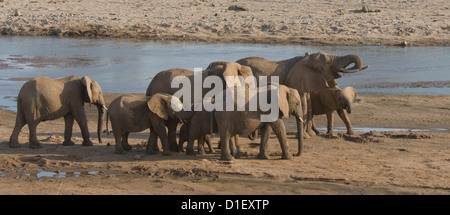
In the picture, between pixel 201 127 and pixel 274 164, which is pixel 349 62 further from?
pixel 201 127

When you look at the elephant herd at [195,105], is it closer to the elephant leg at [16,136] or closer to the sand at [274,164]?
the elephant leg at [16,136]

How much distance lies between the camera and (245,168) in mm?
9984

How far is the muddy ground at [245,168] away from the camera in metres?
9.15

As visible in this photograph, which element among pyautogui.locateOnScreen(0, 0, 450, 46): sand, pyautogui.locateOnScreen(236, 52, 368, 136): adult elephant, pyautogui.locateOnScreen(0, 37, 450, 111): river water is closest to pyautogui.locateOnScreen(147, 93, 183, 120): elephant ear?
pyautogui.locateOnScreen(236, 52, 368, 136): adult elephant

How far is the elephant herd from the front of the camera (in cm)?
1036

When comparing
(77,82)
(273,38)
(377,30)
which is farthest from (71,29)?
(77,82)

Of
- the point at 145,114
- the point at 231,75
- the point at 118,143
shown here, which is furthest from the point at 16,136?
the point at 231,75

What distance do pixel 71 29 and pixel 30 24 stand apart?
7.81 ft

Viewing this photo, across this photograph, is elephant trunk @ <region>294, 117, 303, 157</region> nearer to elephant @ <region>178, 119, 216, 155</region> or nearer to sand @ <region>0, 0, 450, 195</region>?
sand @ <region>0, 0, 450, 195</region>

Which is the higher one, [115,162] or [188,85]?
[188,85]

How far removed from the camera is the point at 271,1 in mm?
34875

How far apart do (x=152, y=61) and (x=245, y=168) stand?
1501cm
